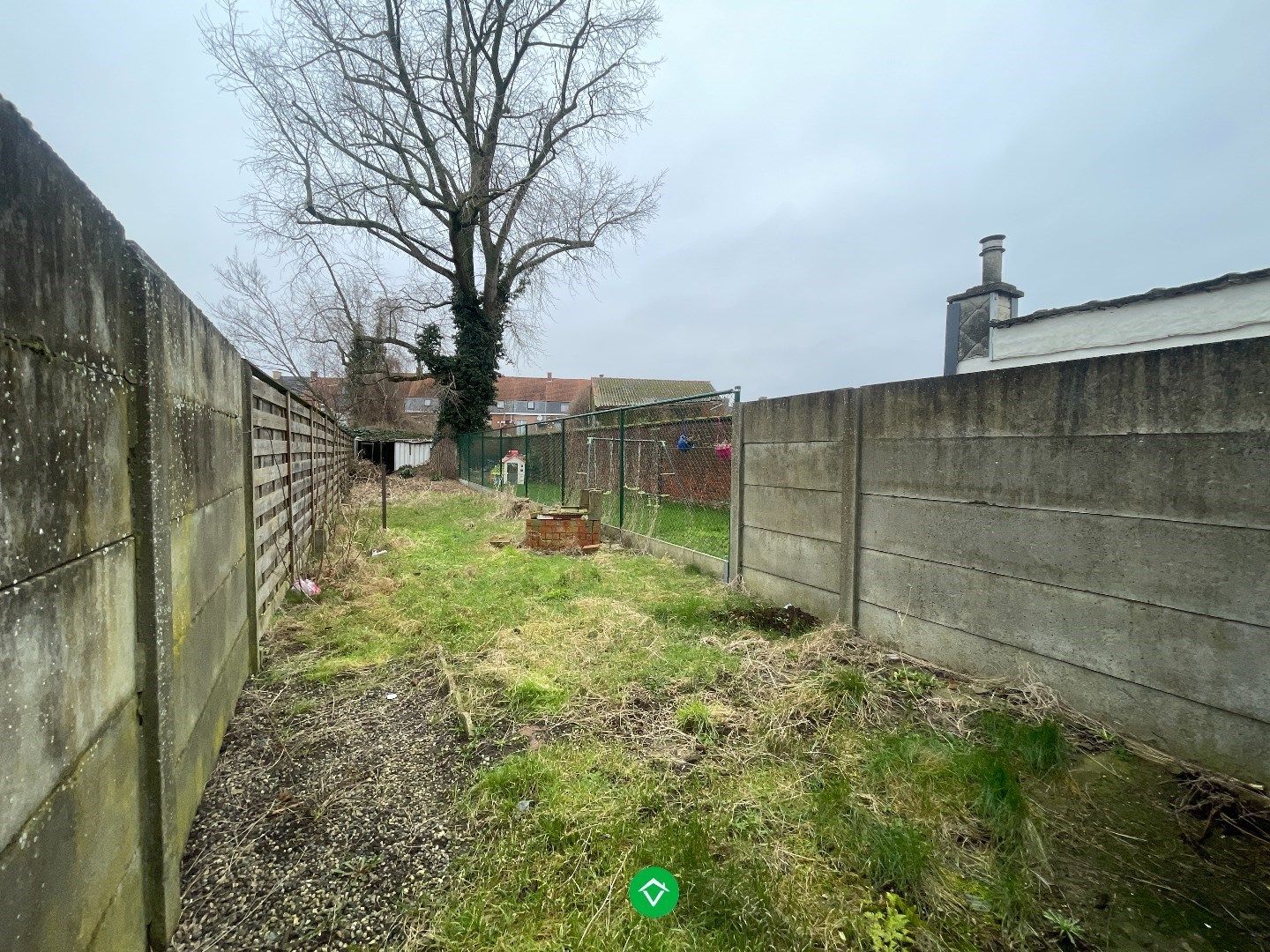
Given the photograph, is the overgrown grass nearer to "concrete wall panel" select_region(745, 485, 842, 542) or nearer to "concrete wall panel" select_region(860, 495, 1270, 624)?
"concrete wall panel" select_region(745, 485, 842, 542)

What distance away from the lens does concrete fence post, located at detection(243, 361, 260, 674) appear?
3398 mm

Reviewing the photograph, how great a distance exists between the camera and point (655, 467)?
891 cm

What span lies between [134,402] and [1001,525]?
11.8ft

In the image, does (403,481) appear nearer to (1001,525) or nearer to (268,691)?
(268,691)

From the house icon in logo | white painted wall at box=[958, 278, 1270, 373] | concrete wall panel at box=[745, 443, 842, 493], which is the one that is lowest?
the house icon in logo

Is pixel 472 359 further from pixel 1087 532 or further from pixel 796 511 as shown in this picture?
pixel 1087 532

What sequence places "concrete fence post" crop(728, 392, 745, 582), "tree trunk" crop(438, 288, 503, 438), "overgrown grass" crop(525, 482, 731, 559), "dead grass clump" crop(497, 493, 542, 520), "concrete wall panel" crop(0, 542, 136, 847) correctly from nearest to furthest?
"concrete wall panel" crop(0, 542, 136, 847), "concrete fence post" crop(728, 392, 745, 582), "overgrown grass" crop(525, 482, 731, 559), "dead grass clump" crop(497, 493, 542, 520), "tree trunk" crop(438, 288, 503, 438)

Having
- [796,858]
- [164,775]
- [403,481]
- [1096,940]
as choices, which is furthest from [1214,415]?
[403,481]

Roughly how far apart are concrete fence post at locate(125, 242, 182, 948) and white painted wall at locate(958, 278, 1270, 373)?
7.27m

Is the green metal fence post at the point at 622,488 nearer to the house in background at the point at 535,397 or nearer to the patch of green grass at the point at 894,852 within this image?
the patch of green grass at the point at 894,852

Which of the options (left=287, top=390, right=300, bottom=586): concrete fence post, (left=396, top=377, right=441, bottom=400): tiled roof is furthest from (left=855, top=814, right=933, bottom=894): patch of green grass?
(left=396, top=377, right=441, bottom=400): tiled roof

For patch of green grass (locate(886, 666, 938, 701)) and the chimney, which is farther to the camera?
the chimney
